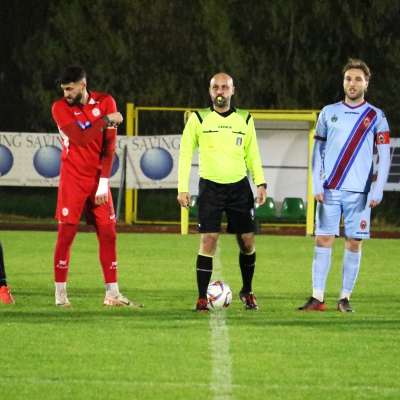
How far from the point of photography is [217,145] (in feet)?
41.2

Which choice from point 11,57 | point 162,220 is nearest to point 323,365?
point 162,220

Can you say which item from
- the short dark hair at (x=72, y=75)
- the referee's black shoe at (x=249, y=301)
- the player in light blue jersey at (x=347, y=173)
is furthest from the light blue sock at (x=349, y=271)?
the short dark hair at (x=72, y=75)

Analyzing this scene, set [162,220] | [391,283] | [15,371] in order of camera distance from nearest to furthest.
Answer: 1. [15,371]
2. [391,283]
3. [162,220]

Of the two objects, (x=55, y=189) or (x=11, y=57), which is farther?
(x=11, y=57)

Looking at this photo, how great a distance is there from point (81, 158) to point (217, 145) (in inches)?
42.5

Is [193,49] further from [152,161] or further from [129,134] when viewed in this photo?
[152,161]

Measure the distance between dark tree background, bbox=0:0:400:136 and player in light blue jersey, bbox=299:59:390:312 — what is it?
19.4 m

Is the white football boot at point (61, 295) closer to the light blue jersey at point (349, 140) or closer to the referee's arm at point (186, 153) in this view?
the referee's arm at point (186, 153)

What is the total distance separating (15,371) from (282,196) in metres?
19.0

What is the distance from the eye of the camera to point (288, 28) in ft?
115

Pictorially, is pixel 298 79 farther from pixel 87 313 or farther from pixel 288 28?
pixel 87 313

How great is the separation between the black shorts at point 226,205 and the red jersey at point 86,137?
0.80 meters

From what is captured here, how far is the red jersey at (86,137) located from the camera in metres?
12.6

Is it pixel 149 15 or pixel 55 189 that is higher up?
pixel 149 15
